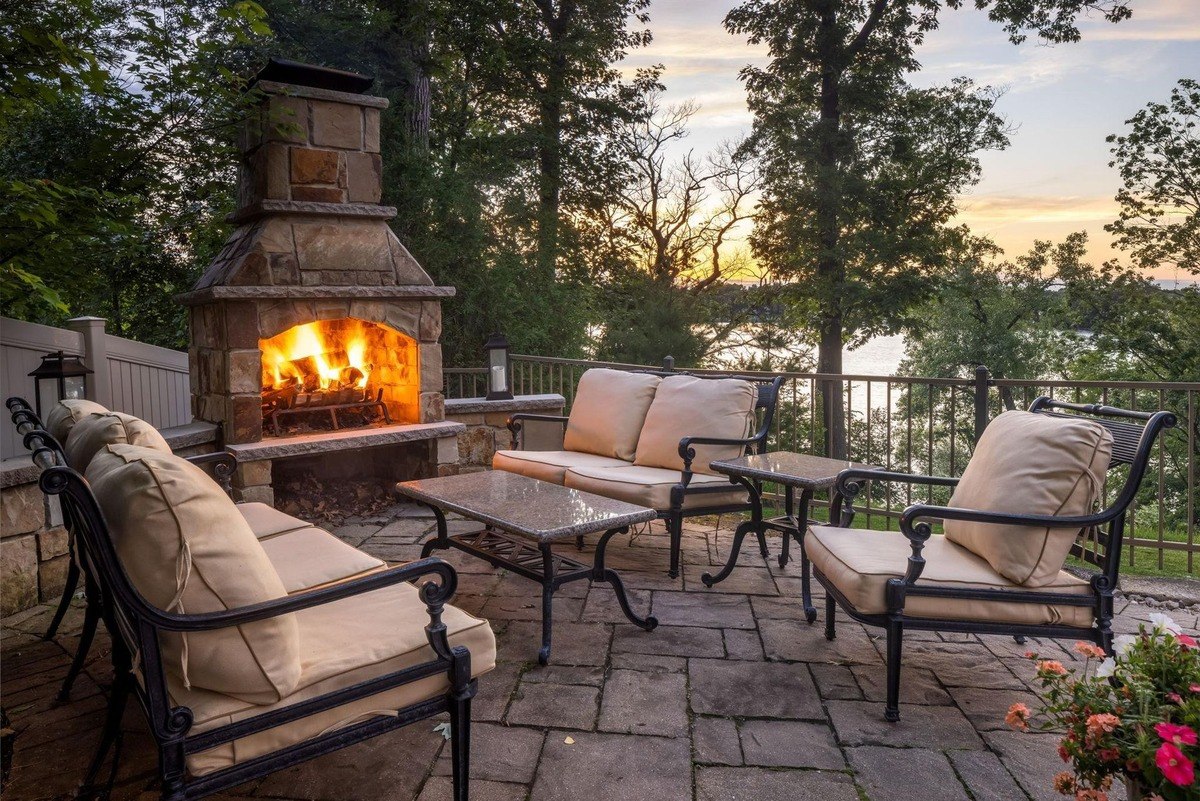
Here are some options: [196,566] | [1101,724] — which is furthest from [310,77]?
[1101,724]

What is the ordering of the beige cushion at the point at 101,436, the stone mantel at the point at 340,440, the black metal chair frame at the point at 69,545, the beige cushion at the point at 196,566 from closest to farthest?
the beige cushion at the point at 196,566
the beige cushion at the point at 101,436
the black metal chair frame at the point at 69,545
the stone mantel at the point at 340,440

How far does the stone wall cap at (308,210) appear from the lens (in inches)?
183

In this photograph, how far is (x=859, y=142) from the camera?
A: 1249cm

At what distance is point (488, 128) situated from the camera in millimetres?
10680

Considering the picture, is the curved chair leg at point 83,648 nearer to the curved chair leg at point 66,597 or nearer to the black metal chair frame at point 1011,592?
the curved chair leg at point 66,597

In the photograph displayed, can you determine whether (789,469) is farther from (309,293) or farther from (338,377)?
(338,377)

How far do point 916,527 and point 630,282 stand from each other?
37.6 feet

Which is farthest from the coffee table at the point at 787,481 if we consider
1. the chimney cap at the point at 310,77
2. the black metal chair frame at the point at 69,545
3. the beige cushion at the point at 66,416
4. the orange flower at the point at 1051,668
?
the chimney cap at the point at 310,77

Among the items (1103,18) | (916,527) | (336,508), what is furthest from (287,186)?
(1103,18)

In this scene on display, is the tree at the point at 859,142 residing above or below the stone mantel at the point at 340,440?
above

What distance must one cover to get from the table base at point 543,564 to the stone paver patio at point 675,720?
9 cm

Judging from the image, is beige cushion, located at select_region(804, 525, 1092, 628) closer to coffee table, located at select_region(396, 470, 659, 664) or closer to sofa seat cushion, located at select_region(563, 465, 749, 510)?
coffee table, located at select_region(396, 470, 659, 664)

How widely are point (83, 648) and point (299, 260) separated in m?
2.82

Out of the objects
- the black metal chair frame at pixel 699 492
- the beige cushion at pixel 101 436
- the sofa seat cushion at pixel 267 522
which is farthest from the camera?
the black metal chair frame at pixel 699 492
